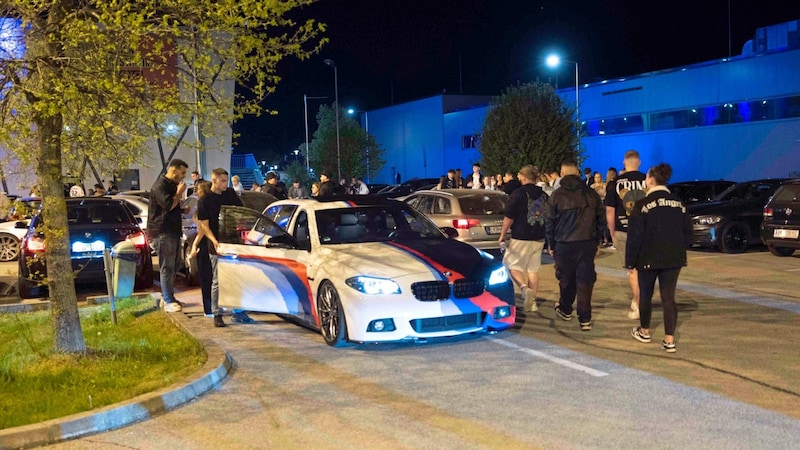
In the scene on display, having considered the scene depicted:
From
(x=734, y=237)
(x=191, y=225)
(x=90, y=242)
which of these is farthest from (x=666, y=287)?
(x=734, y=237)

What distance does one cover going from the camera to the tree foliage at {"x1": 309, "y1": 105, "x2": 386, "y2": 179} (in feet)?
199

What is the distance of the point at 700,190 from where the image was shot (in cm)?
1886

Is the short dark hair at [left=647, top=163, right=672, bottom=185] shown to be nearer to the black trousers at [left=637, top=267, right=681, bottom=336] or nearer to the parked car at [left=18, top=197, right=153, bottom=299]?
the black trousers at [left=637, top=267, right=681, bottom=336]

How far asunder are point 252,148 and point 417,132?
46270 mm

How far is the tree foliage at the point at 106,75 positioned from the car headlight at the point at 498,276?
2.87 meters

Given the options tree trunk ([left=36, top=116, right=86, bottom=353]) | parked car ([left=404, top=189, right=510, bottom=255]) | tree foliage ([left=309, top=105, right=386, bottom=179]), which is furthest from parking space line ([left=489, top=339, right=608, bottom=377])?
tree foliage ([left=309, top=105, right=386, bottom=179])

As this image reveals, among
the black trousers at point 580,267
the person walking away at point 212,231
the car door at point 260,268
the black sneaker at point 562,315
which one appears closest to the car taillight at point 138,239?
the person walking away at point 212,231

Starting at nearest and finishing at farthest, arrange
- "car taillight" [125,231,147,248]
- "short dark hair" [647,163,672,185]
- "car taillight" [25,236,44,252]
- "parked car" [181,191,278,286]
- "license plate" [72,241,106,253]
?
A: "short dark hair" [647,163,672,185] → "car taillight" [25,236,44,252] → "license plate" [72,241,106,253] → "car taillight" [125,231,147,248] → "parked car" [181,191,278,286]

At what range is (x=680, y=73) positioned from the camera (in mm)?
36031

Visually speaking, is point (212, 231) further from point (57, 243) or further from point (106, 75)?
point (106, 75)

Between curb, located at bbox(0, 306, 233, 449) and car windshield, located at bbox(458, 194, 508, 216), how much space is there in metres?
8.29

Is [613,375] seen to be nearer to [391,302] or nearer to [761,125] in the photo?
[391,302]

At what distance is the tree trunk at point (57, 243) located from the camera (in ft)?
23.6

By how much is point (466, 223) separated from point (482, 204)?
607mm
